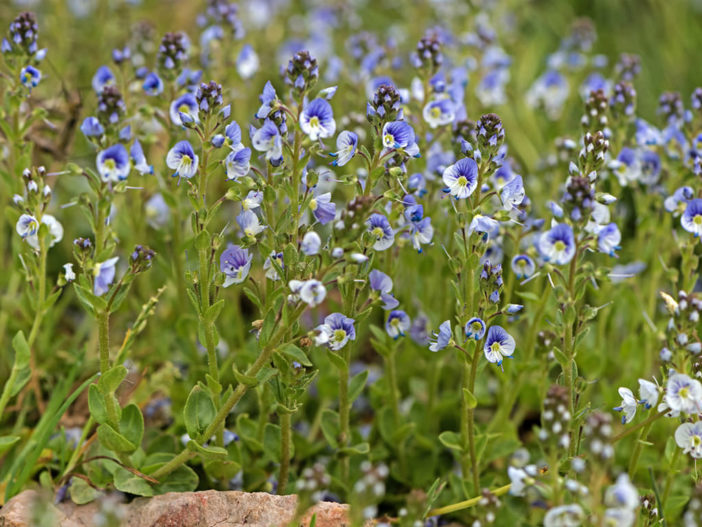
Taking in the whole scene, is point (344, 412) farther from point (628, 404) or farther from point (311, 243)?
point (628, 404)

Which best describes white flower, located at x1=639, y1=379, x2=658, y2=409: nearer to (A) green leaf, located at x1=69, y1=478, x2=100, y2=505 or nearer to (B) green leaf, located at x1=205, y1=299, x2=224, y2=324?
(B) green leaf, located at x1=205, y1=299, x2=224, y2=324

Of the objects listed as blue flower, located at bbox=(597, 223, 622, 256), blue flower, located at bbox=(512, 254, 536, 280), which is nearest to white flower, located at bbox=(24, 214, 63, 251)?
blue flower, located at bbox=(512, 254, 536, 280)

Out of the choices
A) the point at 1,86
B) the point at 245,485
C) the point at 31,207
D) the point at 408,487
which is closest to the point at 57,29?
the point at 1,86

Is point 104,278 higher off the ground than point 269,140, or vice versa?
point 269,140

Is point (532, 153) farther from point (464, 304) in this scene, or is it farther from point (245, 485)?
point (245, 485)

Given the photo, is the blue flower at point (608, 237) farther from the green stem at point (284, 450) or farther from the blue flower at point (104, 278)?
the blue flower at point (104, 278)

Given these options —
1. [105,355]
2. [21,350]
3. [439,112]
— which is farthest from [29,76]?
[439,112]

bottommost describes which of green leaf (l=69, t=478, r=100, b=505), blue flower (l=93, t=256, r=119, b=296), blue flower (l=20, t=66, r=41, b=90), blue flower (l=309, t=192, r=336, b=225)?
green leaf (l=69, t=478, r=100, b=505)
